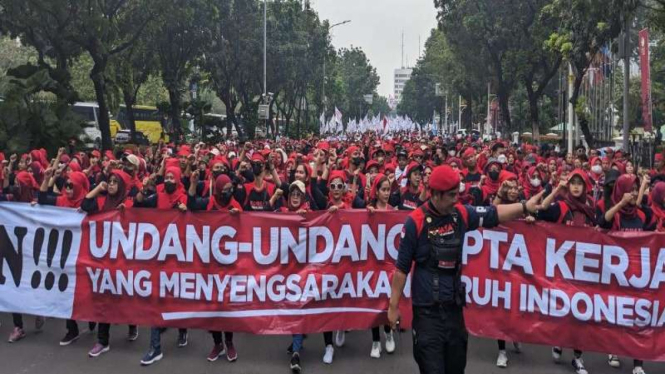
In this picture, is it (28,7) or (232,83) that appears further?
(232,83)

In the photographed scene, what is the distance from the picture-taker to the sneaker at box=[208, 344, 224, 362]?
6.70 m

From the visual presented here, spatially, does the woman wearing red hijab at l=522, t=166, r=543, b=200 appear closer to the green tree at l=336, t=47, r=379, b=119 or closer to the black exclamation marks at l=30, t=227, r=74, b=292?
the black exclamation marks at l=30, t=227, r=74, b=292

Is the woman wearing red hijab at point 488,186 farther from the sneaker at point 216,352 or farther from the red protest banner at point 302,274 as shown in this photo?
the sneaker at point 216,352

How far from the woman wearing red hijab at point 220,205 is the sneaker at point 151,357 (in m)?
0.44

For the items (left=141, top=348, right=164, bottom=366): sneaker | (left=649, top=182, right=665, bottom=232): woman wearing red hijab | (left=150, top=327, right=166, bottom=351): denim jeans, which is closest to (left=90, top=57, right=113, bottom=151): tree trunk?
(left=150, top=327, right=166, bottom=351): denim jeans

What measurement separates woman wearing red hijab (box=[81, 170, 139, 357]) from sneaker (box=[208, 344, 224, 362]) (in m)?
0.99

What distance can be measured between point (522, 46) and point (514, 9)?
4.85ft

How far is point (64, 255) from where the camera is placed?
707 centimetres

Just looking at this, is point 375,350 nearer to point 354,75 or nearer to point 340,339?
point 340,339

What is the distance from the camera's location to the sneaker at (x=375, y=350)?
6.82 m

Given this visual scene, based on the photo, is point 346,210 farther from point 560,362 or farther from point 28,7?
point 28,7

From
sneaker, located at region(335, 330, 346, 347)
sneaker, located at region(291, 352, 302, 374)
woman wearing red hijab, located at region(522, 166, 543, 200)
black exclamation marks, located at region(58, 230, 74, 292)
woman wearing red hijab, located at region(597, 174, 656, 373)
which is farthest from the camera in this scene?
woman wearing red hijab, located at region(522, 166, 543, 200)

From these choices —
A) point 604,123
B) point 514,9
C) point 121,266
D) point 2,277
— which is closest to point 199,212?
point 121,266

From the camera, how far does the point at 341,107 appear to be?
313ft
